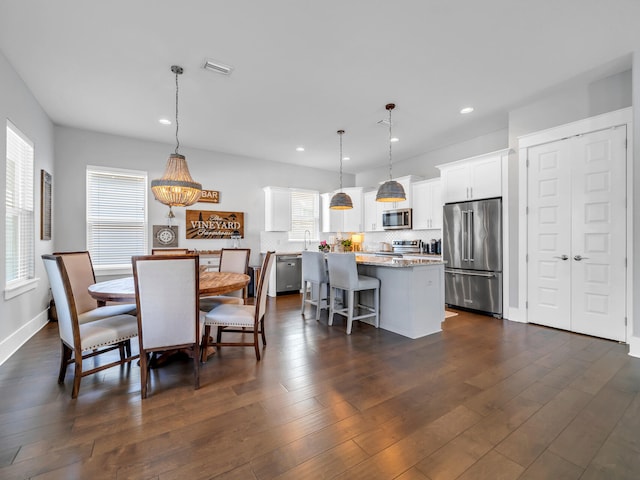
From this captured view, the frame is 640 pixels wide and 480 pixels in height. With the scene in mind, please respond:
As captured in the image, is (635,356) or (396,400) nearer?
(396,400)

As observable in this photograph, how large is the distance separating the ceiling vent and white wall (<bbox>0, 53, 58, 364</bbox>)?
73.9 inches

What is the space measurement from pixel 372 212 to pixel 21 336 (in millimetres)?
6141

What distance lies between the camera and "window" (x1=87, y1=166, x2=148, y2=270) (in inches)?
194

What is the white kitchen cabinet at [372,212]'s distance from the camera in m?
→ 6.87

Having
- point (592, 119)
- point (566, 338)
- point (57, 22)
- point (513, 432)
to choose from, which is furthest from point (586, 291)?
point (57, 22)

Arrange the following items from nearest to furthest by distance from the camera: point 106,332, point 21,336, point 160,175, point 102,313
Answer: point 106,332 < point 102,313 < point 21,336 < point 160,175

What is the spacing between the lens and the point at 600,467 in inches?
58.9

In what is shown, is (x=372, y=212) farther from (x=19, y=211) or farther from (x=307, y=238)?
(x=19, y=211)

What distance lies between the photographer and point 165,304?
7.24 feet

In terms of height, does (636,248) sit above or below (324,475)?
above

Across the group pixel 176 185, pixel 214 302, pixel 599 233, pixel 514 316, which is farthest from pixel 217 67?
pixel 514 316

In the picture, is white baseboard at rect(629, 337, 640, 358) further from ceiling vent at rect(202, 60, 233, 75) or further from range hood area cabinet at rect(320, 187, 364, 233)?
range hood area cabinet at rect(320, 187, 364, 233)

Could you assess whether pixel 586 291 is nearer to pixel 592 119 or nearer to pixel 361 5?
pixel 592 119

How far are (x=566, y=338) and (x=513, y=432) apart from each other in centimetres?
234
